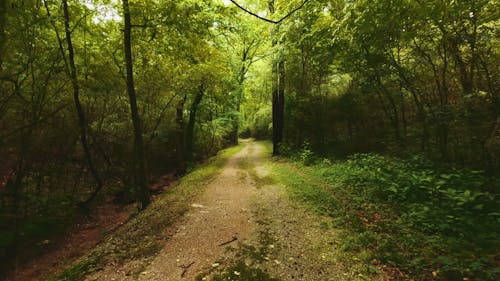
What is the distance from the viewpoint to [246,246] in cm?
393

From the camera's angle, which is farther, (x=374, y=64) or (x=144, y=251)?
(x=374, y=64)

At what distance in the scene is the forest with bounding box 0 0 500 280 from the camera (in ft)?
12.6

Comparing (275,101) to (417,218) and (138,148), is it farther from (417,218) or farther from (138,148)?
(417,218)

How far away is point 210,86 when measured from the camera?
10625mm

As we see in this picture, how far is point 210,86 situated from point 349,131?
24.6 ft

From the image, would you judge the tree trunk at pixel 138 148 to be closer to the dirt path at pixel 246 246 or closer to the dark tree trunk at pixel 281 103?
the dirt path at pixel 246 246

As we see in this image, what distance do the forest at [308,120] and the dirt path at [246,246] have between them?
0.10 metres

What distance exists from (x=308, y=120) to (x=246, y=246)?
919 centimetres

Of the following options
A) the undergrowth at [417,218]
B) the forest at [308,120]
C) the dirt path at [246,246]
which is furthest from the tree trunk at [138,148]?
the undergrowth at [417,218]

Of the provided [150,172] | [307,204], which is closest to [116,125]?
[150,172]

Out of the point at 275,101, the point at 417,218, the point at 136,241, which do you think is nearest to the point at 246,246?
the point at 136,241

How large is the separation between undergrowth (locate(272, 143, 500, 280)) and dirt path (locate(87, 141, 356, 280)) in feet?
1.87

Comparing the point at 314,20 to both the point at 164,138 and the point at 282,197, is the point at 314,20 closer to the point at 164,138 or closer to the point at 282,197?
the point at 282,197

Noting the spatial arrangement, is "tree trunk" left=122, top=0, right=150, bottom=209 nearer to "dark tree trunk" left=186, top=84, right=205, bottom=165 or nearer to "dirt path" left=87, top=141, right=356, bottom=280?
"dirt path" left=87, top=141, right=356, bottom=280
